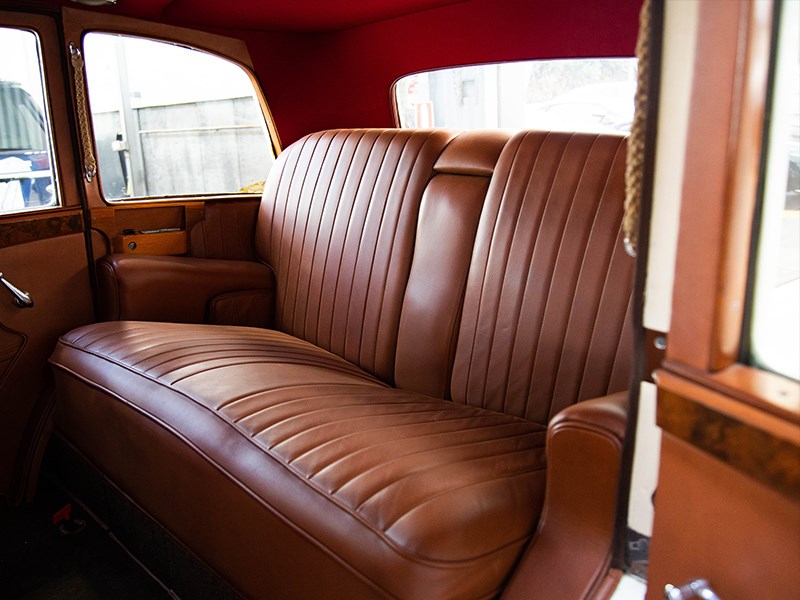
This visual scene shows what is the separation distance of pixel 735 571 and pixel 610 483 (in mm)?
393

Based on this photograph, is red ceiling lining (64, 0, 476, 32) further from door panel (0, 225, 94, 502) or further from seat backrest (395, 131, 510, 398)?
door panel (0, 225, 94, 502)

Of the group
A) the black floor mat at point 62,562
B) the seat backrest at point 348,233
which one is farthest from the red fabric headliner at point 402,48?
the black floor mat at point 62,562

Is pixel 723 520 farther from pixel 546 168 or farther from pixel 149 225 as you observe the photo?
pixel 149 225

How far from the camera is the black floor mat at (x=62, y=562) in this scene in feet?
6.27

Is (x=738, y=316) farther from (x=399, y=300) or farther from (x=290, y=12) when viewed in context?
(x=290, y=12)

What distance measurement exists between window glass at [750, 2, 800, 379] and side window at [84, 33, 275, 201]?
2.38m

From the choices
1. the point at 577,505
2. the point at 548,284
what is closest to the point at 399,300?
the point at 548,284

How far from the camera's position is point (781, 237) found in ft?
2.19

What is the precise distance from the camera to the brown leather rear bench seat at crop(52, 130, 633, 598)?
122 cm

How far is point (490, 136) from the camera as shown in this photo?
2.10 m

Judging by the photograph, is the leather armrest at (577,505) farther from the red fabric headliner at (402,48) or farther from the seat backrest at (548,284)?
the red fabric headliner at (402,48)

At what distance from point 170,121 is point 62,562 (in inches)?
79.7

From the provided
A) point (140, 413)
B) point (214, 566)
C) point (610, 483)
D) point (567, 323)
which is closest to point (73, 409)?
point (140, 413)

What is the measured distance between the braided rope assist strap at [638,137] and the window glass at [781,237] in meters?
0.12
